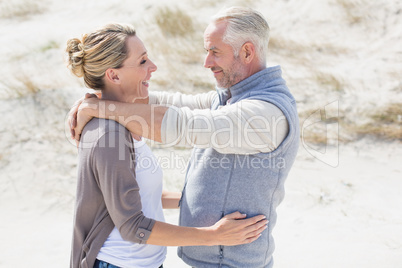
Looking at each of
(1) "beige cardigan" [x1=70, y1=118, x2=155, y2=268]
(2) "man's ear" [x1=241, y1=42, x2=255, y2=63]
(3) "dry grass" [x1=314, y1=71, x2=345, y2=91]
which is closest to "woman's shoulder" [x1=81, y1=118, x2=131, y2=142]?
(1) "beige cardigan" [x1=70, y1=118, x2=155, y2=268]

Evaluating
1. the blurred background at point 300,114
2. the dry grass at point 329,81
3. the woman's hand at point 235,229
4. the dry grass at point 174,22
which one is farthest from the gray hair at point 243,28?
the dry grass at point 174,22

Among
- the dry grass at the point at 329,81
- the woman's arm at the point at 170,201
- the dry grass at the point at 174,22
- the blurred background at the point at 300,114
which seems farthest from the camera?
the dry grass at the point at 174,22

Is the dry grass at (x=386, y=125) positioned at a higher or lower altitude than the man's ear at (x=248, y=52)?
lower

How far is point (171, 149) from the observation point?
5348 millimetres

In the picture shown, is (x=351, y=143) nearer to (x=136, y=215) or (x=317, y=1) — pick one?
(x=317, y=1)

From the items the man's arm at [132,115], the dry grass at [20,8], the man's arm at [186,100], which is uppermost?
the dry grass at [20,8]

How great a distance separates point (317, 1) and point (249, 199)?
7.16m

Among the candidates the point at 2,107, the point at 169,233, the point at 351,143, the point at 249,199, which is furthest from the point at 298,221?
the point at 2,107

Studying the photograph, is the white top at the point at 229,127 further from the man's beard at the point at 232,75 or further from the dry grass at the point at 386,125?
the dry grass at the point at 386,125

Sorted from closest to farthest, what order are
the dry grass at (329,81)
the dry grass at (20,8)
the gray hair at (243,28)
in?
the gray hair at (243,28), the dry grass at (329,81), the dry grass at (20,8)

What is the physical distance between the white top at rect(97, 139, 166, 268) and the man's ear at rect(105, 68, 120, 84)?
0.27m

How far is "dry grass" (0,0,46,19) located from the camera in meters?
9.12

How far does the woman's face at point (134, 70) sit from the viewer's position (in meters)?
A: 1.83

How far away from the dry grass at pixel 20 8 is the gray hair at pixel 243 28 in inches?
327
